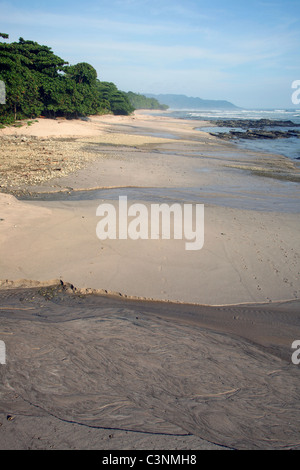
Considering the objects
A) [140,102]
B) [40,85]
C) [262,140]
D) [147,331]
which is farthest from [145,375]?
[140,102]

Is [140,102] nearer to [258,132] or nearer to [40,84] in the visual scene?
[258,132]

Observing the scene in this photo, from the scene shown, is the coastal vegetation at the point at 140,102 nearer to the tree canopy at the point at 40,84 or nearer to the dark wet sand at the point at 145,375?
the tree canopy at the point at 40,84

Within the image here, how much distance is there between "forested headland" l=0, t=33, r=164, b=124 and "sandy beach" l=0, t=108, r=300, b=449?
17.9m

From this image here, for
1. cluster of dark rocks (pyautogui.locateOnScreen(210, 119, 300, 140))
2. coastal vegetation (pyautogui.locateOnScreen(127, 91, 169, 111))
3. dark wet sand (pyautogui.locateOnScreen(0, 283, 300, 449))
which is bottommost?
dark wet sand (pyautogui.locateOnScreen(0, 283, 300, 449))

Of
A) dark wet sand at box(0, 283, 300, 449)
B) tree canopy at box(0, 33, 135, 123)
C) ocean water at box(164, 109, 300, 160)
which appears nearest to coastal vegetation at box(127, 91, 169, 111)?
ocean water at box(164, 109, 300, 160)

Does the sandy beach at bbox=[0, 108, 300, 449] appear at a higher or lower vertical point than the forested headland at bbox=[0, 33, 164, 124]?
lower

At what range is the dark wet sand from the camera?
252 cm

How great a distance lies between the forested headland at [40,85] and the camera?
A: 22.8m

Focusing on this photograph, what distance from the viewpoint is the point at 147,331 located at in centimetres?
387

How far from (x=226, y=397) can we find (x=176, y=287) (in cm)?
212

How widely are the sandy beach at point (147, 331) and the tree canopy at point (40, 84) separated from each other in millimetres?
A: 17934

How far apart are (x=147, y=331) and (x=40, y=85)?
2890 centimetres

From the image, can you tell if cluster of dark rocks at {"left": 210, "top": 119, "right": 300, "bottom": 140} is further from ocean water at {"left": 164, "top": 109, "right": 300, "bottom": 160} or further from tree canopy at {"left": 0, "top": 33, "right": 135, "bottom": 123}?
tree canopy at {"left": 0, "top": 33, "right": 135, "bottom": 123}

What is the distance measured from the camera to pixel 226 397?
2.93 m
